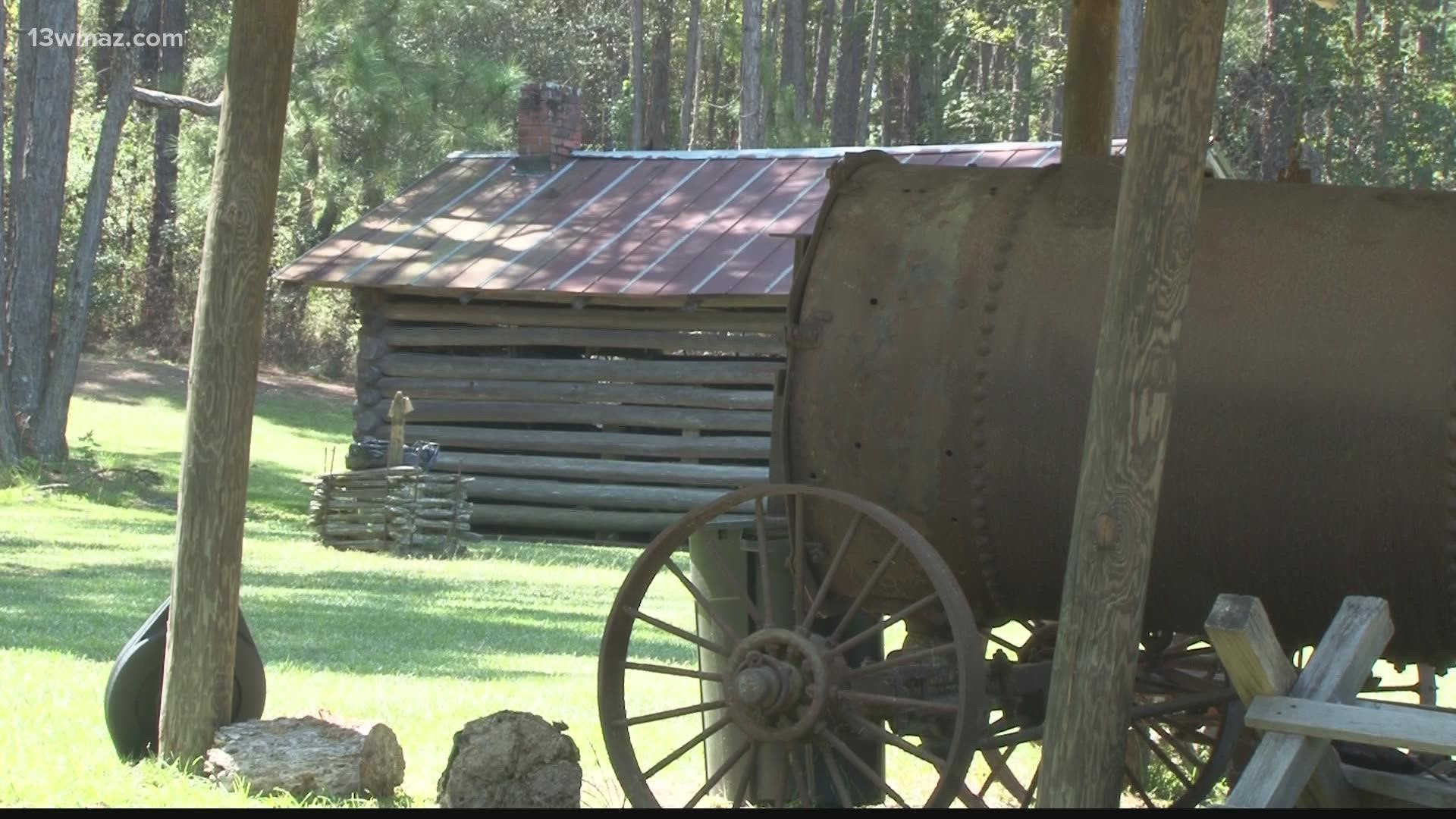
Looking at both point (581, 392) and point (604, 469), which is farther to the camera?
point (581, 392)

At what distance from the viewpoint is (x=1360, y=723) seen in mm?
4129

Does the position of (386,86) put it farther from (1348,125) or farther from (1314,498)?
(1314,498)

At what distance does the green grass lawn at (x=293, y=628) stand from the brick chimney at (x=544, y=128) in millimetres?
4983

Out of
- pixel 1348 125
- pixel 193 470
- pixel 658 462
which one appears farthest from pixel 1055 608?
pixel 1348 125

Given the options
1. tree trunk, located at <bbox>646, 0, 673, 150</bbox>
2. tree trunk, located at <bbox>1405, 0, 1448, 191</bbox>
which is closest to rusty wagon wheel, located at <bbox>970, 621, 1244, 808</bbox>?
tree trunk, located at <bbox>1405, 0, 1448, 191</bbox>

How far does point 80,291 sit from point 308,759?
1774cm

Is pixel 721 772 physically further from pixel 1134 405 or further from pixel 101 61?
pixel 101 61

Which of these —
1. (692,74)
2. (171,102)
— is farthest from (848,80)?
(171,102)

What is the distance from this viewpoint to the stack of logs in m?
16.4

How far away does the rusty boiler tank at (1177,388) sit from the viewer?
5082 millimetres

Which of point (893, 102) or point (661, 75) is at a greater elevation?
point (661, 75)

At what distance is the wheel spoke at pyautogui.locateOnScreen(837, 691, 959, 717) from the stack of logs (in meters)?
11.4

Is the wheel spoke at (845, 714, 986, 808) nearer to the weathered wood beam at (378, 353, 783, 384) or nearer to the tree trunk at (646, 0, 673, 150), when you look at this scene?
the weathered wood beam at (378, 353, 783, 384)

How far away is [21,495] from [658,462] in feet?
23.3
